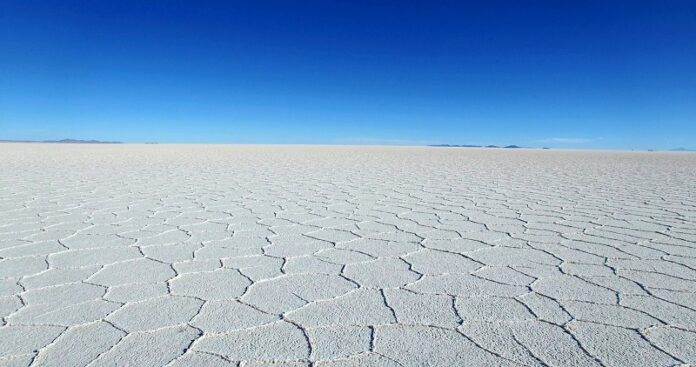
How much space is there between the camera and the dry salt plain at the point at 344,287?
3.89 ft

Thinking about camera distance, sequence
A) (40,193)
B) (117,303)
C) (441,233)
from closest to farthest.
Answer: (117,303) < (441,233) < (40,193)

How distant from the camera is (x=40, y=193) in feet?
13.7

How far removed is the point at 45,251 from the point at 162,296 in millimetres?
970

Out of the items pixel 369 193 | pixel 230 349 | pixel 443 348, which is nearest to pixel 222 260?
pixel 230 349

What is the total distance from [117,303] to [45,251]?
36.2 inches

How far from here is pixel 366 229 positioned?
2.72 m

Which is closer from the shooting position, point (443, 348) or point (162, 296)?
point (443, 348)

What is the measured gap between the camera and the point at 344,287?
1669mm

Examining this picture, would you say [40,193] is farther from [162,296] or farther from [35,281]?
[162,296]

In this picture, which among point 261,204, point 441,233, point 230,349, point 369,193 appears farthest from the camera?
point 369,193

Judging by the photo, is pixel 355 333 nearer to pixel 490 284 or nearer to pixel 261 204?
pixel 490 284

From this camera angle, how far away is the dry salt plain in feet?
3.89

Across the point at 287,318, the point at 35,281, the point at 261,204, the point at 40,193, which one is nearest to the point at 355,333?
the point at 287,318

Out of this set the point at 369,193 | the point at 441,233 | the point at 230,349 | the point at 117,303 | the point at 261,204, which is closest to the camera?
the point at 230,349
